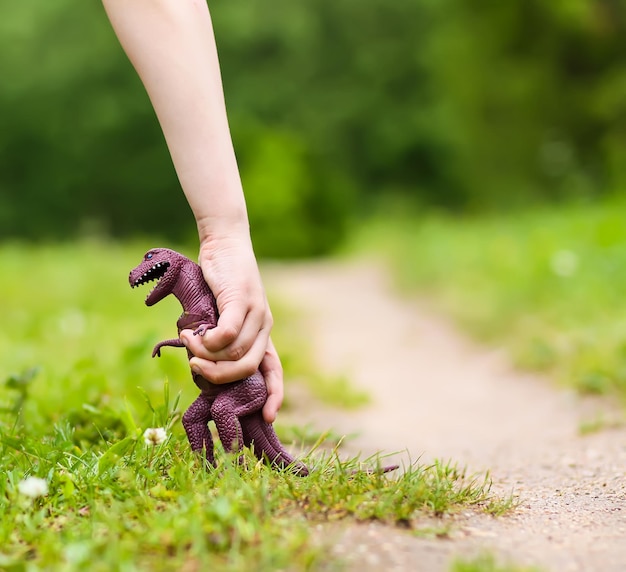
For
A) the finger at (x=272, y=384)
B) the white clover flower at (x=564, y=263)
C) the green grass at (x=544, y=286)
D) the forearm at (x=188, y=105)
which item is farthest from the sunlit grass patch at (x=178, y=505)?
the white clover flower at (x=564, y=263)

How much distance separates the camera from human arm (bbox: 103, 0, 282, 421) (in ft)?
5.34

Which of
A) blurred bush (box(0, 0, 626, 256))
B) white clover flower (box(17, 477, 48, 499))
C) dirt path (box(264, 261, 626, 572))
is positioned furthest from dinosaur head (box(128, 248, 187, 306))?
blurred bush (box(0, 0, 626, 256))

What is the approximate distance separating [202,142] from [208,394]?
51 cm

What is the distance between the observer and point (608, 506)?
1.75 metres

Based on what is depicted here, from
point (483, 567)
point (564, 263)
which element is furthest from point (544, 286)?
point (483, 567)

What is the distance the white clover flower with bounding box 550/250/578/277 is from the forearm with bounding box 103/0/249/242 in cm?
359

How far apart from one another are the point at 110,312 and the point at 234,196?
3766 mm

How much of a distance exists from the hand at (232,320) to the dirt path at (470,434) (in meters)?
0.40

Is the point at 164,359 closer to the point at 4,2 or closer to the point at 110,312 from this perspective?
the point at 110,312

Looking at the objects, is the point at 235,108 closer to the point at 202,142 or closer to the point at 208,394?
the point at 202,142

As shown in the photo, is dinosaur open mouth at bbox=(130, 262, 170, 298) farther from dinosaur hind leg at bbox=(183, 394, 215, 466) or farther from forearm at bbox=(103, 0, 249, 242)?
dinosaur hind leg at bbox=(183, 394, 215, 466)

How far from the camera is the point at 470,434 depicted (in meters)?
3.05

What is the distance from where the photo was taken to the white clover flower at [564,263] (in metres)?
4.89

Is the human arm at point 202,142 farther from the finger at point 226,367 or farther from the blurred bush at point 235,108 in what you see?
the blurred bush at point 235,108
